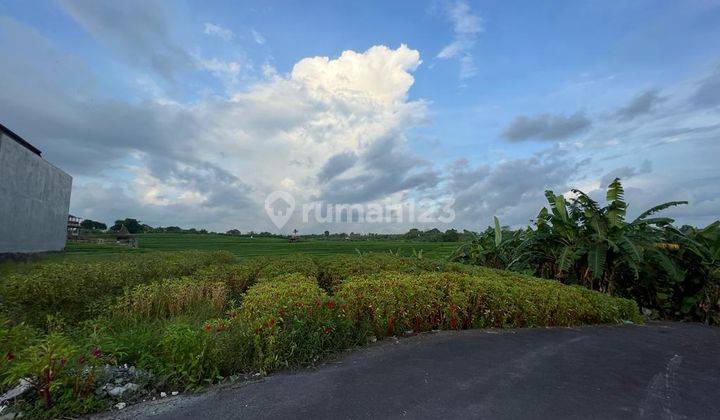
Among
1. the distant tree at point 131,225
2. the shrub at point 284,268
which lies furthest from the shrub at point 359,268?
the distant tree at point 131,225

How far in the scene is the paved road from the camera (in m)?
2.98

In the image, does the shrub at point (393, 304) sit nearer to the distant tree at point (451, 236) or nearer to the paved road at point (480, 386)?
the paved road at point (480, 386)

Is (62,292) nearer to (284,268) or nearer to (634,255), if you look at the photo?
(284,268)

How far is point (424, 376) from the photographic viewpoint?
3602 mm

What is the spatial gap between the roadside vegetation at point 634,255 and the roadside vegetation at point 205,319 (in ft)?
4.56

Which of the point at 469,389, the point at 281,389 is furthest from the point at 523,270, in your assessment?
the point at 281,389

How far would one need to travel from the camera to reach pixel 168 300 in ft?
19.5

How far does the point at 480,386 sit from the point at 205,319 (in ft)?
12.1

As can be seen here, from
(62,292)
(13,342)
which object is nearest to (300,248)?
(62,292)

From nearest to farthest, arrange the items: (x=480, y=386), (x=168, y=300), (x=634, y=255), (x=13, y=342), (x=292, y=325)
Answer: (x=480, y=386)
(x=13, y=342)
(x=292, y=325)
(x=168, y=300)
(x=634, y=255)

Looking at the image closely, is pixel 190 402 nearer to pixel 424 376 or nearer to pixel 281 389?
pixel 281 389

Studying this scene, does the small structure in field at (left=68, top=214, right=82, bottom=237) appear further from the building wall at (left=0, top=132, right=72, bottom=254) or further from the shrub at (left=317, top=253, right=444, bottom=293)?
the shrub at (left=317, top=253, right=444, bottom=293)

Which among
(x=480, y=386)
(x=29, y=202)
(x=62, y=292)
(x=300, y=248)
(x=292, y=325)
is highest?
(x=29, y=202)

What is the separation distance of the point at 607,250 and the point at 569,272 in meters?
1.00
